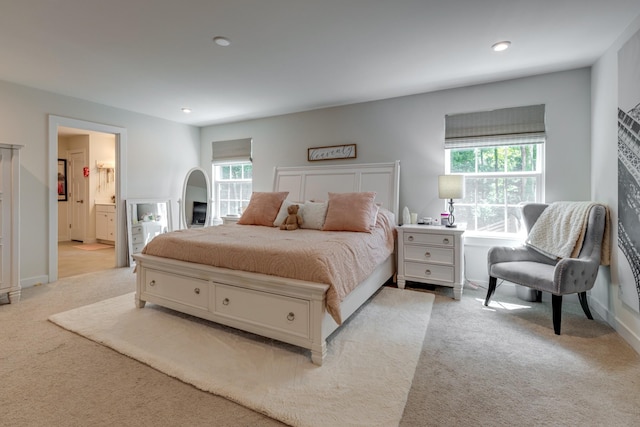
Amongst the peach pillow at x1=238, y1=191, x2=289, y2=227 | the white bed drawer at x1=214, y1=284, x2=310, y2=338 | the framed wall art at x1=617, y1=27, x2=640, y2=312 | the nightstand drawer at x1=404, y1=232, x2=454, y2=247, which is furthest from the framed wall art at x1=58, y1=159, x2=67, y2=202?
the framed wall art at x1=617, y1=27, x2=640, y2=312

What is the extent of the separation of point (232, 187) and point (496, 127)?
14.0 feet

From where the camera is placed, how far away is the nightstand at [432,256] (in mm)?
3123

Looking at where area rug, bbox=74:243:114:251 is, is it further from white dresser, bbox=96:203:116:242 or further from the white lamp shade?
the white lamp shade

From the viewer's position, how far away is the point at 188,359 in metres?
1.98

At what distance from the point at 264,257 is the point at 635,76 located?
2968 mm

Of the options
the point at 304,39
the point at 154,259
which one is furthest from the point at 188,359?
the point at 304,39

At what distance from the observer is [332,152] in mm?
4398

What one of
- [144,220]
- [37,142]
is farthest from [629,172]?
[37,142]

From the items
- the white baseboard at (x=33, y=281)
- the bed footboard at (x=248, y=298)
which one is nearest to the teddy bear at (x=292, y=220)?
the bed footboard at (x=248, y=298)

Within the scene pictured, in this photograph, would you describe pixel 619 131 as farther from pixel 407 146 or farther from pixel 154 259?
pixel 154 259

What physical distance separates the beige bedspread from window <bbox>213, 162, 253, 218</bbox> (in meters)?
2.47

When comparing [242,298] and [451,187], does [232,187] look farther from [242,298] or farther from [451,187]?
[451,187]

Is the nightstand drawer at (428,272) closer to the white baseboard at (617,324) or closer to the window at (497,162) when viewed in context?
the window at (497,162)

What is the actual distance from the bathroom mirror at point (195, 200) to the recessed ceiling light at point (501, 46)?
4.65 m
